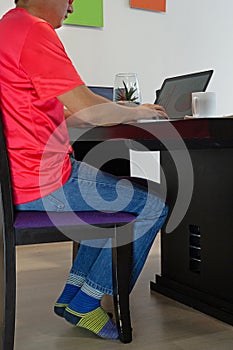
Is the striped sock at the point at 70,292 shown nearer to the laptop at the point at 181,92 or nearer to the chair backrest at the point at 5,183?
the chair backrest at the point at 5,183

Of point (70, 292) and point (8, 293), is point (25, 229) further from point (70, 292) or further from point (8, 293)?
point (70, 292)

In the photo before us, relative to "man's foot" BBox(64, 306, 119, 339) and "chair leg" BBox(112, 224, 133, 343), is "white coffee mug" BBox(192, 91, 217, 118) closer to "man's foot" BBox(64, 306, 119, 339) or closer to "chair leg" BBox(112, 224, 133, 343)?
"chair leg" BBox(112, 224, 133, 343)

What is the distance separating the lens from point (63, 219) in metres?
1.60

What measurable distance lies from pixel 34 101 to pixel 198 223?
88 centimetres

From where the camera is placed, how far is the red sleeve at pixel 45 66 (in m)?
1.50

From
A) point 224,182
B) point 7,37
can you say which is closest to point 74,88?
point 7,37

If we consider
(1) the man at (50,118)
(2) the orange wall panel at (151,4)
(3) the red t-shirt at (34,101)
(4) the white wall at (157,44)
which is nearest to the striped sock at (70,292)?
(1) the man at (50,118)

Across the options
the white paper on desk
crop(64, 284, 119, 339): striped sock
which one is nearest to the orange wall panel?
the white paper on desk

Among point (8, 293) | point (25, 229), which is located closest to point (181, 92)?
point (25, 229)

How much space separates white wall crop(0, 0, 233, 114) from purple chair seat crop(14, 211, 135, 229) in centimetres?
221

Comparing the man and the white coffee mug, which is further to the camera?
the white coffee mug

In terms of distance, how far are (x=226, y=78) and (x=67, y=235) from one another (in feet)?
10.2

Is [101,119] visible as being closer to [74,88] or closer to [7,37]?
[74,88]

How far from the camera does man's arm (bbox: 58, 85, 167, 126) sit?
5.02 feet
